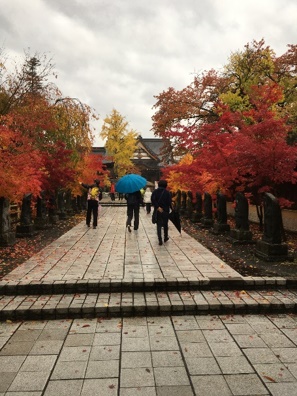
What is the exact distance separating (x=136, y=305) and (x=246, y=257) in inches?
152

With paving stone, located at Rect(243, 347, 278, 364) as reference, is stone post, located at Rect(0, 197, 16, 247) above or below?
above

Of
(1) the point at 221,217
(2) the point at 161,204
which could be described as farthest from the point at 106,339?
(1) the point at 221,217

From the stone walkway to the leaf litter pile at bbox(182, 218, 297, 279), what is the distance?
446 millimetres

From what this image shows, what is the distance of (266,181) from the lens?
9.34m

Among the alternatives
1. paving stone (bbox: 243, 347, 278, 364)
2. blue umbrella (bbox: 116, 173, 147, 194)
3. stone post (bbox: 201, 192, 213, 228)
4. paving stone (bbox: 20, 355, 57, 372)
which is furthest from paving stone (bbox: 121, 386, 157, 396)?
stone post (bbox: 201, 192, 213, 228)

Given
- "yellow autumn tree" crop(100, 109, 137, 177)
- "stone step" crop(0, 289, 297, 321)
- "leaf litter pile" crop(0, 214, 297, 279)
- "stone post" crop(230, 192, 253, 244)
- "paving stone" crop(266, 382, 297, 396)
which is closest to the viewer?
"paving stone" crop(266, 382, 297, 396)

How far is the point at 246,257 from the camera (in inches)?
303

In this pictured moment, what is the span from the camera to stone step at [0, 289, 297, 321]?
471cm

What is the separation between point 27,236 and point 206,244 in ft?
19.1

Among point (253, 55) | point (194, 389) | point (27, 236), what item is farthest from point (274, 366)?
point (253, 55)

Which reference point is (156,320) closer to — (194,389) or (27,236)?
(194,389)

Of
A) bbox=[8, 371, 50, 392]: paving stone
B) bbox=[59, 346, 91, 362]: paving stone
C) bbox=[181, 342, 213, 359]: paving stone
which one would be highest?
bbox=[181, 342, 213, 359]: paving stone

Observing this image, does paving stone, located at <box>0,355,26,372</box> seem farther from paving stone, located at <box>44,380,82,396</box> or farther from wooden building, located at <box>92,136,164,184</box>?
wooden building, located at <box>92,136,164,184</box>

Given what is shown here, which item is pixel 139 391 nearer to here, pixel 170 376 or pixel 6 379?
pixel 170 376
